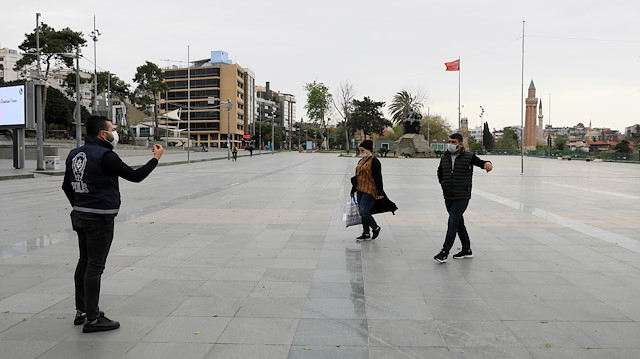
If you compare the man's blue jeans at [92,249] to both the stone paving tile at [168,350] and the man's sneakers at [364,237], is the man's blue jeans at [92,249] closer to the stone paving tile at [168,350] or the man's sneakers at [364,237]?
the stone paving tile at [168,350]

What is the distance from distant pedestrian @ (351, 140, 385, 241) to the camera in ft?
23.0

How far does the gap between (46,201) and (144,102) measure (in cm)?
5551

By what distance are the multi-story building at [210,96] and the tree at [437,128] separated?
144ft

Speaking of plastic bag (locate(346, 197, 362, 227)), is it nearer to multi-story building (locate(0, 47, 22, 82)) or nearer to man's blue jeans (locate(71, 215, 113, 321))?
man's blue jeans (locate(71, 215, 113, 321))

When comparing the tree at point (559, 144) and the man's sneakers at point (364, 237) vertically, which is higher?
the tree at point (559, 144)

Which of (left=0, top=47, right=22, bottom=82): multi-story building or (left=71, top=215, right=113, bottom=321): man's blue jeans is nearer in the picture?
(left=71, top=215, right=113, bottom=321): man's blue jeans

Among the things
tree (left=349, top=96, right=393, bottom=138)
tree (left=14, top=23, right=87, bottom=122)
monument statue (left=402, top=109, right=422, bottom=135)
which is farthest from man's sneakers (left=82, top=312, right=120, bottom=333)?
tree (left=349, top=96, right=393, bottom=138)

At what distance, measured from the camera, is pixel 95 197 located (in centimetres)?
355

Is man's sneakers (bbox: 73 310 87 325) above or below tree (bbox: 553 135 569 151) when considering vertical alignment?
below

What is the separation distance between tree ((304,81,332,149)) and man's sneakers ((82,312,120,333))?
83020 millimetres

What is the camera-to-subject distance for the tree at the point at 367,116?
275ft

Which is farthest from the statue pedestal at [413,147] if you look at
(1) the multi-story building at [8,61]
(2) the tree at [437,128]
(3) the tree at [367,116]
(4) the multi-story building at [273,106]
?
(1) the multi-story building at [8,61]

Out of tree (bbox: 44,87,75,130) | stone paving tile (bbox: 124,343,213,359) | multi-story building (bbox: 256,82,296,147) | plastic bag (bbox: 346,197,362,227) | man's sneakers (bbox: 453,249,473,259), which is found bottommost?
stone paving tile (bbox: 124,343,213,359)

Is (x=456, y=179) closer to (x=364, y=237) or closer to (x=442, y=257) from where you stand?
(x=442, y=257)
